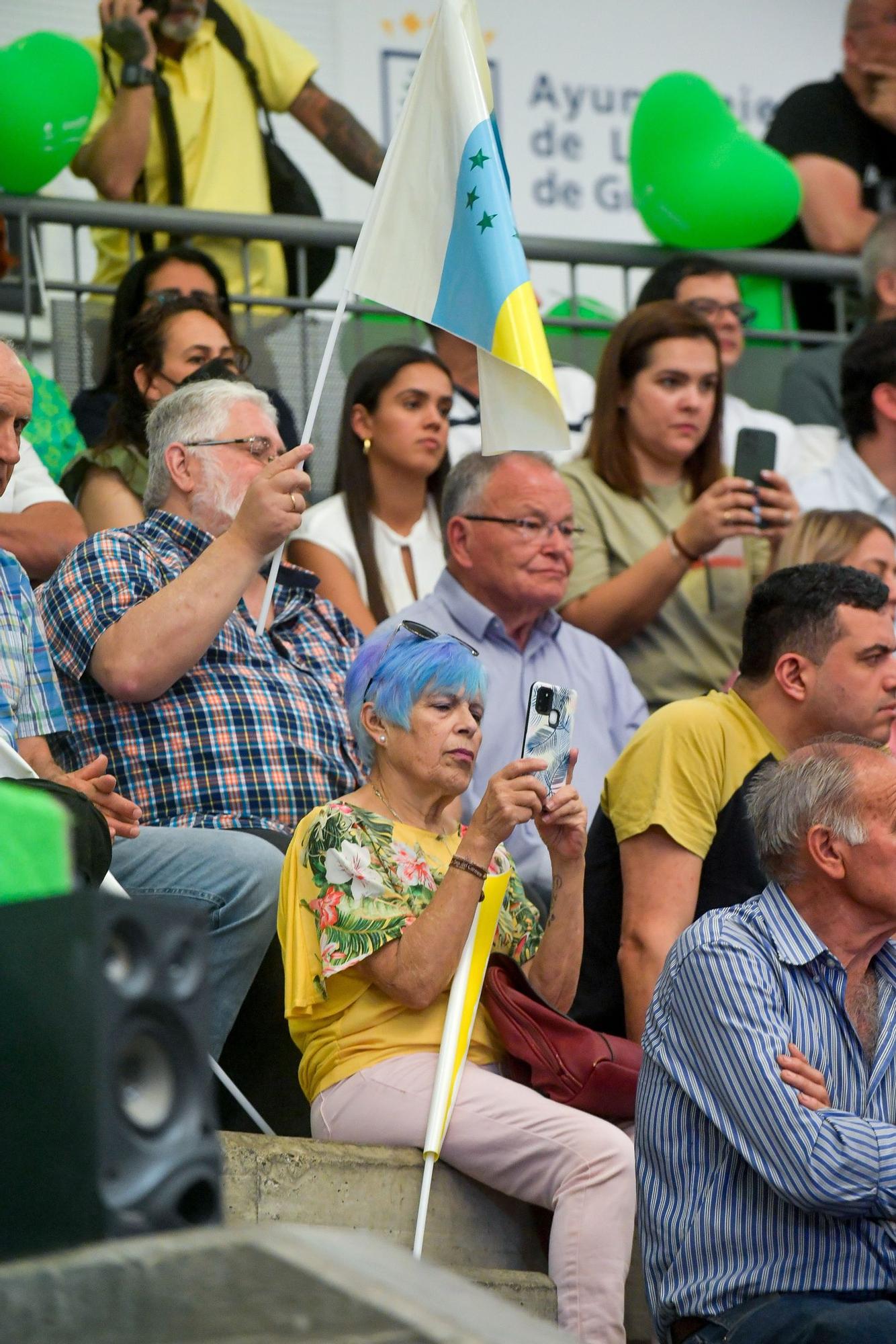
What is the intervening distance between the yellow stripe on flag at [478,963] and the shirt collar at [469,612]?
111cm

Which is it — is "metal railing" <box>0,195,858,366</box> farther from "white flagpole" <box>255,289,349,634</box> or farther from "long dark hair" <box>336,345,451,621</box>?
"white flagpole" <box>255,289,349,634</box>

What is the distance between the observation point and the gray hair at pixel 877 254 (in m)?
Result: 6.40

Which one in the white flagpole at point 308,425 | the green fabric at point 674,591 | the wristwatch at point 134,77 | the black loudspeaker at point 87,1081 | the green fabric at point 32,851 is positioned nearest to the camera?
the black loudspeaker at point 87,1081

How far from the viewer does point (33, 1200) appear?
1591 millimetres

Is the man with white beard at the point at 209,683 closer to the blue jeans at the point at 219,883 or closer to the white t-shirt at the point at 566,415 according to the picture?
the blue jeans at the point at 219,883

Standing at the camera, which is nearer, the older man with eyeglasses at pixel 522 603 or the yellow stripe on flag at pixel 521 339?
the yellow stripe on flag at pixel 521 339

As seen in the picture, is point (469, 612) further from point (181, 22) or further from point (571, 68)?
point (571, 68)

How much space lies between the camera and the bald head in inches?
148

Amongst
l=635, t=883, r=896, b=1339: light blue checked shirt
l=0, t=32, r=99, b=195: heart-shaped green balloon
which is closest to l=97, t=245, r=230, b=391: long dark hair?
l=0, t=32, r=99, b=195: heart-shaped green balloon

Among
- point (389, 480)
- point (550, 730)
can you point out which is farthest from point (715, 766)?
point (389, 480)

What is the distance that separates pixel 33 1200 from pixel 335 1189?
1843 mm

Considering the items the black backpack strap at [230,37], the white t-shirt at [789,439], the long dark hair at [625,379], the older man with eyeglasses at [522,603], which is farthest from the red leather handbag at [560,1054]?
the black backpack strap at [230,37]

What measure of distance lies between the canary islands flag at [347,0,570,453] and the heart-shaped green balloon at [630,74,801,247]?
6.95 ft

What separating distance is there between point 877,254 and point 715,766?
3.03 meters
